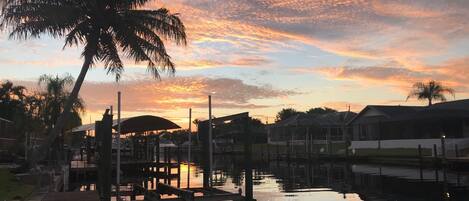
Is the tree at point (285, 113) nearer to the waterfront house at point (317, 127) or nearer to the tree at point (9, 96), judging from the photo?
the waterfront house at point (317, 127)

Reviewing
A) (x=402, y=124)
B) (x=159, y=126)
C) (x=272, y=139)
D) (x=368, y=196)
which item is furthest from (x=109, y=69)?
(x=272, y=139)

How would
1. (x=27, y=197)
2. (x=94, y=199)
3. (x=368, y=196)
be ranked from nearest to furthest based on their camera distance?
(x=94, y=199) < (x=27, y=197) < (x=368, y=196)

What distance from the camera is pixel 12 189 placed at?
21672 mm

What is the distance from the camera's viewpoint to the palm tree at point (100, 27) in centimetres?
2453

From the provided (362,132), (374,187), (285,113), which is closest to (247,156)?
(374,187)

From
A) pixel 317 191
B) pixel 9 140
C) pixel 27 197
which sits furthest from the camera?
pixel 9 140

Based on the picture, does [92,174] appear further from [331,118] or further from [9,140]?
[331,118]

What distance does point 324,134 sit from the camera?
8794 centimetres

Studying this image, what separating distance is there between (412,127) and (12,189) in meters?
46.0

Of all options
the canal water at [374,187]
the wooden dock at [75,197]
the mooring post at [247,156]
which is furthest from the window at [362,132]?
the wooden dock at [75,197]

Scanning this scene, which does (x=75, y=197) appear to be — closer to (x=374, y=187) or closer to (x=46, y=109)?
(x=374, y=187)

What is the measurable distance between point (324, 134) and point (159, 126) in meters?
55.9

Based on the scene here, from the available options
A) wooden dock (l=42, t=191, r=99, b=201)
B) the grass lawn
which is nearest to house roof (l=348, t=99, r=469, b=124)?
the grass lawn

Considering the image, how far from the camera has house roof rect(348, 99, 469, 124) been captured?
175 ft
